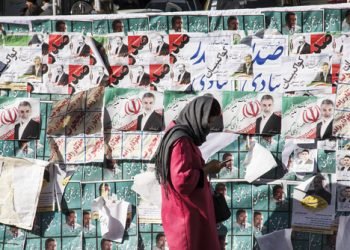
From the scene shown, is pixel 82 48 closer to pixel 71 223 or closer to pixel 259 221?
pixel 71 223

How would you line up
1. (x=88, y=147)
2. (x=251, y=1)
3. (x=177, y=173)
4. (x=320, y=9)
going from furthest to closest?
(x=251, y=1) < (x=88, y=147) < (x=320, y=9) < (x=177, y=173)

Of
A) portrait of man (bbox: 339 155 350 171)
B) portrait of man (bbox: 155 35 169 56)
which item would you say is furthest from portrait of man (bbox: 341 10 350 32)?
portrait of man (bbox: 155 35 169 56)

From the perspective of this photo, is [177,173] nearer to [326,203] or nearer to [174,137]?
[174,137]

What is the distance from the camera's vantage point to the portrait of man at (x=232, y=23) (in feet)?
17.5

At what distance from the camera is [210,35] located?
538cm

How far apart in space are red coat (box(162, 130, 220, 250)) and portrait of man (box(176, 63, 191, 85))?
70 cm

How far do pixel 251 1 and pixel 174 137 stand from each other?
687 cm

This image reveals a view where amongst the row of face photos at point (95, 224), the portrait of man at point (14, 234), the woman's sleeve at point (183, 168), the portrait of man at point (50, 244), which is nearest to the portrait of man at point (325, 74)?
the row of face photos at point (95, 224)

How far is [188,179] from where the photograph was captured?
4.73 m

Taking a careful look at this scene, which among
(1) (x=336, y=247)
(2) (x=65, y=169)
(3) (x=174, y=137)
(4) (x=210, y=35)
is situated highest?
(4) (x=210, y=35)

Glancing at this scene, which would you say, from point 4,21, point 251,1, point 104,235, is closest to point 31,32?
point 4,21

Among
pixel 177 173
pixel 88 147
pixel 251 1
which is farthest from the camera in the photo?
pixel 251 1

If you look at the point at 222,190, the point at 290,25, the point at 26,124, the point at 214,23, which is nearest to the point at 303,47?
the point at 290,25

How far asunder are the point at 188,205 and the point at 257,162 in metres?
0.71
